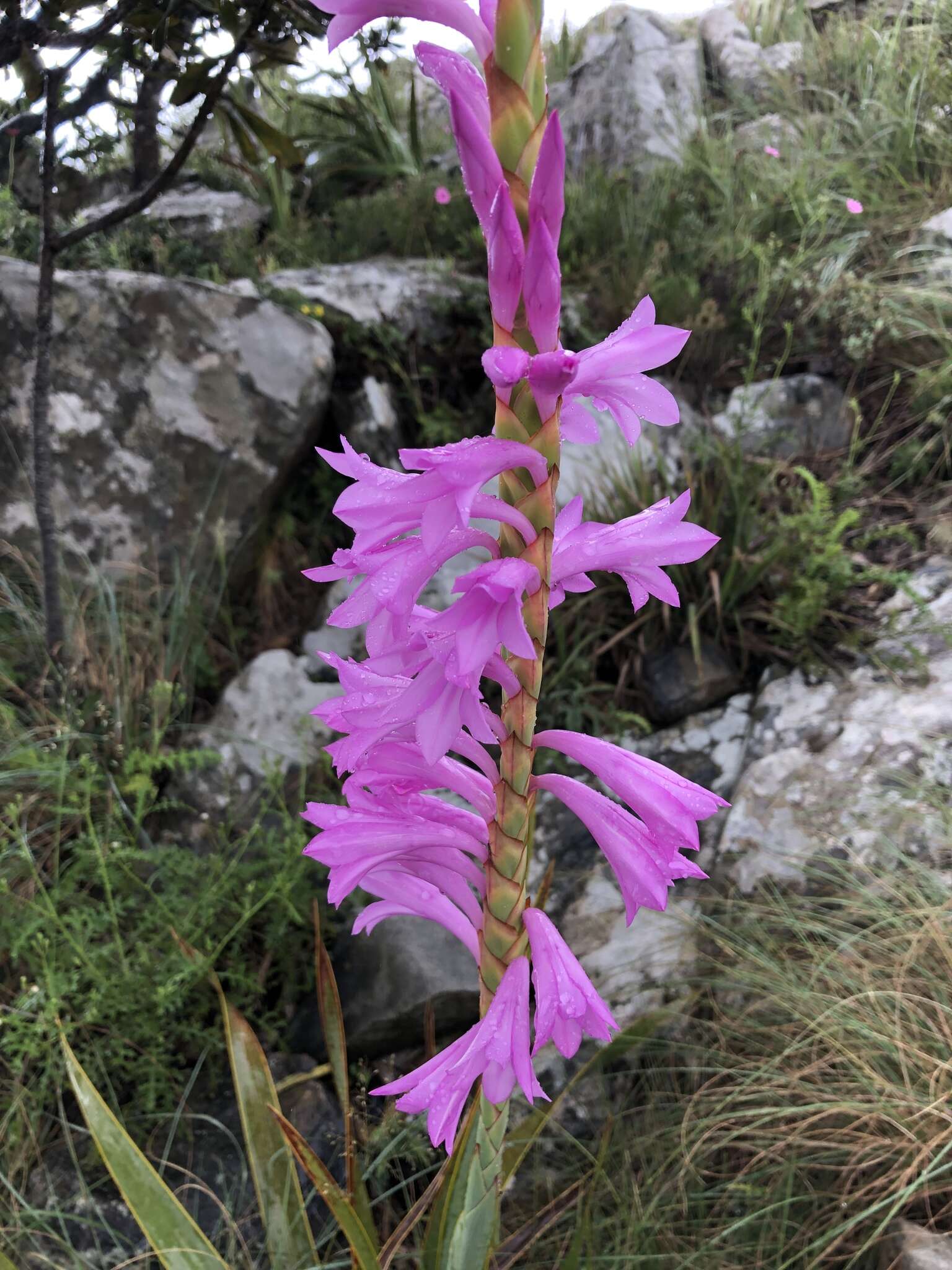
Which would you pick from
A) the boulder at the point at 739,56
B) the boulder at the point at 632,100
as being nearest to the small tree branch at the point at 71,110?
the boulder at the point at 632,100

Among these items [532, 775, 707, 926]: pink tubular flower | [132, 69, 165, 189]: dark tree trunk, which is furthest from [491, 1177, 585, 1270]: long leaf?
[132, 69, 165, 189]: dark tree trunk

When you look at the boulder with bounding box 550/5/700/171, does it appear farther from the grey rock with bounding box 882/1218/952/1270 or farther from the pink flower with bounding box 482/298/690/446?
the grey rock with bounding box 882/1218/952/1270

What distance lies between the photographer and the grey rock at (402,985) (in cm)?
214

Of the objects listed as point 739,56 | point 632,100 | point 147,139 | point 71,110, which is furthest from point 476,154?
point 739,56

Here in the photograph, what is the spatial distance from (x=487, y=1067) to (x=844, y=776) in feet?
6.13

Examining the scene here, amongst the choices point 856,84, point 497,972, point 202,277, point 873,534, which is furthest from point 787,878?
point 856,84

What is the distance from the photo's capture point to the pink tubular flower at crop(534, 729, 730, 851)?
868 millimetres

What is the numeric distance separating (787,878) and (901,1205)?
829 millimetres

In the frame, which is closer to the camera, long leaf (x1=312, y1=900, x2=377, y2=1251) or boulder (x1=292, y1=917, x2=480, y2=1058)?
long leaf (x1=312, y1=900, x2=377, y2=1251)

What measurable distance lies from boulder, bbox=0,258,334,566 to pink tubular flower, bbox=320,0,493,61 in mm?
2443

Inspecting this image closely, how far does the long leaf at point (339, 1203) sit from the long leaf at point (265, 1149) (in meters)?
0.23

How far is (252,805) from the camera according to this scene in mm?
2656

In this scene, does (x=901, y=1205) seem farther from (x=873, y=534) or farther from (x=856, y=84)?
(x=856, y=84)

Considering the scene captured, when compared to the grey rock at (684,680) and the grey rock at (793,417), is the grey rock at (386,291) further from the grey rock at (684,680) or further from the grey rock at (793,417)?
the grey rock at (684,680)
